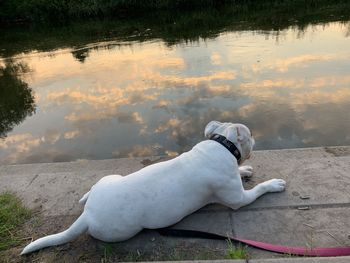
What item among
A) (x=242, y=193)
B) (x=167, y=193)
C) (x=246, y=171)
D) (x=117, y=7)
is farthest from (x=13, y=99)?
(x=117, y=7)

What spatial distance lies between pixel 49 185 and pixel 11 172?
3.89 feet

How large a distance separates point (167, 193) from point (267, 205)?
3.07 feet

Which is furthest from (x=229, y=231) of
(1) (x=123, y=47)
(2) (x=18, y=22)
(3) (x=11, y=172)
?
(2) (x=18, y=22)

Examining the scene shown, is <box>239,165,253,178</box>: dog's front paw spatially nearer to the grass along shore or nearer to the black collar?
the black collar

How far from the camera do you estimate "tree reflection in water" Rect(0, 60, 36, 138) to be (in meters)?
7.85

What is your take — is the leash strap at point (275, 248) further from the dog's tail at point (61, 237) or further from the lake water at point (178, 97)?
the lake water at point (178, 97)

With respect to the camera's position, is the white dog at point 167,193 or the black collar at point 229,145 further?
the black collar at point 229,145

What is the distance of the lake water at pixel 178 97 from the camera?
5973 millimetres

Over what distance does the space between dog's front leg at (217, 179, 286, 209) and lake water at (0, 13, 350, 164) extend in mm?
2096

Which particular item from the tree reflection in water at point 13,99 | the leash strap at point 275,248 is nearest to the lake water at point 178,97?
the tree reflection in water at point 13,99

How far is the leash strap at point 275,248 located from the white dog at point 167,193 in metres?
0.12

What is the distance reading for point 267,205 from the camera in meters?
3.17

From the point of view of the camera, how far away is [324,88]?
7152 mm

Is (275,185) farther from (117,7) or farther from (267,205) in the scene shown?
(117,7)
